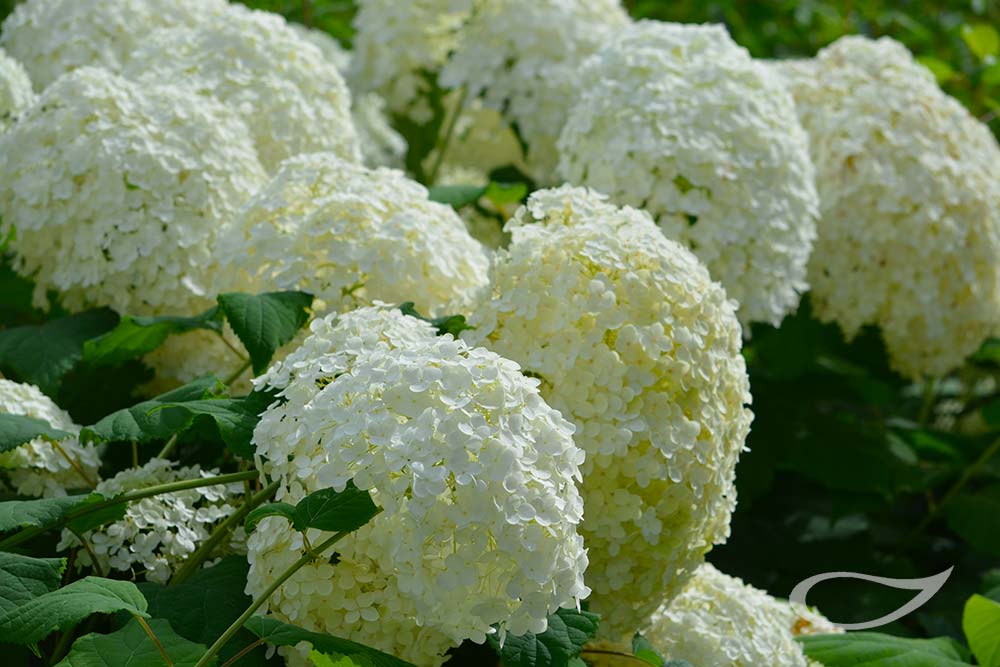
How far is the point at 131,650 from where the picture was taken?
130 centimetres

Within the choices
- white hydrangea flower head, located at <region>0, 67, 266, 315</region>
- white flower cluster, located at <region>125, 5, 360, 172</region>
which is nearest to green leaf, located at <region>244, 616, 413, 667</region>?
white hydrangea flower head, located at <region>0, 67, 266, 315</region>

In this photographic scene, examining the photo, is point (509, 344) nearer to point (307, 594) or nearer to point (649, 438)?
point (649, 438)

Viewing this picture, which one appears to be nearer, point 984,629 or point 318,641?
point 318,641

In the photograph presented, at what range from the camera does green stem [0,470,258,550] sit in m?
1.47

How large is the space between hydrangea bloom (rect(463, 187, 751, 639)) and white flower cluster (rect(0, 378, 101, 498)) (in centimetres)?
62

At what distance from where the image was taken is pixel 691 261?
1.79 m

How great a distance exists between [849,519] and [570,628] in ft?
5.26

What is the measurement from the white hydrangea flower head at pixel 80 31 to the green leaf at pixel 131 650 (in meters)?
1.72

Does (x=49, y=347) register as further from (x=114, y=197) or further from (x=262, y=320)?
(x=262, y=320)

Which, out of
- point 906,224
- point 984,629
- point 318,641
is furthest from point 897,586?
point 318,641

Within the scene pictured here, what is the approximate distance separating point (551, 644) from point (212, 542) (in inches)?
19.2

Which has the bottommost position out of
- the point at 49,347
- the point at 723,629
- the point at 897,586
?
the point at 897,586

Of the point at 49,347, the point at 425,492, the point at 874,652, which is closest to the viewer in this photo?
the point at 425,492

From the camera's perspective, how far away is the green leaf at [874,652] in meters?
1.79
